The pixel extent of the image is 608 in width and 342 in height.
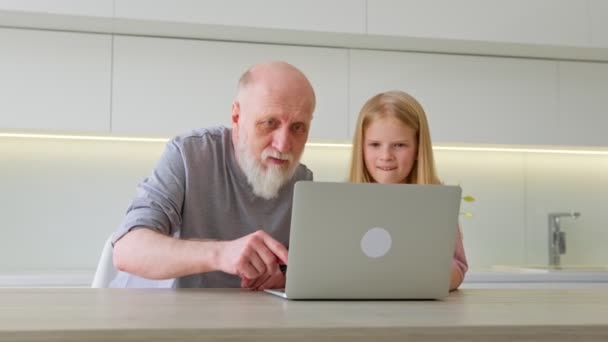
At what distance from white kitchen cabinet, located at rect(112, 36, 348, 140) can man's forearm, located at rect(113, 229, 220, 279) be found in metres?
Result: 1.34

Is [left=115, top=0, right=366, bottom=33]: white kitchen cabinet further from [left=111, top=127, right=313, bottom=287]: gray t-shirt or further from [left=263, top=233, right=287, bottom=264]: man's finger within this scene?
[left=263, top=233, right=287, bottom=264]: man's finger

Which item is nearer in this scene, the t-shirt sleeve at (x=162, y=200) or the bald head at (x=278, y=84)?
the t-shirt sleeve at (x=162, y=200)

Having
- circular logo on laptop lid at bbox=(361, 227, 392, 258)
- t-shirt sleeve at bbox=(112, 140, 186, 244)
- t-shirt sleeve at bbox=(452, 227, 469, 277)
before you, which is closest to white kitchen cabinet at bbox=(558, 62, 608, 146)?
t-shirt sleeve at bbox=(452, 227, 469, 277)

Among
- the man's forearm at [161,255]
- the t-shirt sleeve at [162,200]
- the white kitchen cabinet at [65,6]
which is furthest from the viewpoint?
the white kitchen cabinet at [65,6]

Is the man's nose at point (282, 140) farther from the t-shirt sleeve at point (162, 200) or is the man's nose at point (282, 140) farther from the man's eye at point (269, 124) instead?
the t-shirt sleeve at point (162, 200)

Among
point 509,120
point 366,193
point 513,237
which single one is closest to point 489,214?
point 513,237

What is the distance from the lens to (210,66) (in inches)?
120

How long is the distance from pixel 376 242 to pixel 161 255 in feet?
1.61

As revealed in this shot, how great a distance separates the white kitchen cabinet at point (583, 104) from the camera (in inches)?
134

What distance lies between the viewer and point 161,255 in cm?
158

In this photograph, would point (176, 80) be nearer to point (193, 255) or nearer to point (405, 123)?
point (405, 123)

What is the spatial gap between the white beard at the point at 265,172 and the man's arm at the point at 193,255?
0.36 m

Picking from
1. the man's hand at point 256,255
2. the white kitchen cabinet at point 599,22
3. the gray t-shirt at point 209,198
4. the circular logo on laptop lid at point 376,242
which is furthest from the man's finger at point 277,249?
the white kitchen cabinet at point 599,22

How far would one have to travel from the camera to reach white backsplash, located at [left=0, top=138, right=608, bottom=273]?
3.16 m
